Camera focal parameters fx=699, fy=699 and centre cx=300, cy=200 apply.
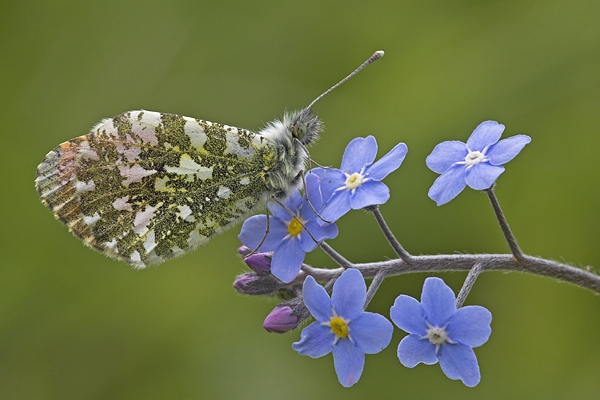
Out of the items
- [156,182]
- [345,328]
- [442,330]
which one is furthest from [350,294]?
[156,182]

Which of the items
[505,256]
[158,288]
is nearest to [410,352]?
[505,256]

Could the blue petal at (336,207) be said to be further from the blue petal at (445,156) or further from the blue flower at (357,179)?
the blue petal at (445,156)

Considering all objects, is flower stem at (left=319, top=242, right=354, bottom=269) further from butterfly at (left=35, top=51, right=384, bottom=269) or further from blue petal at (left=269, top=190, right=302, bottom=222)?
butterfly at (left=35, top=51, right=384, bottom=269)

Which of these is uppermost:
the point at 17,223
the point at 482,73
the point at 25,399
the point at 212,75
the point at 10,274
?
the point at 212,75

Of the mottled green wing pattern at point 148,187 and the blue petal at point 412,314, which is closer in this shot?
the blue petal at point 412,314

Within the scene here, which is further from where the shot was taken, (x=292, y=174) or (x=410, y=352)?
(x=292, y=174)

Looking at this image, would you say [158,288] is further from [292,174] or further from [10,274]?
[292,174]

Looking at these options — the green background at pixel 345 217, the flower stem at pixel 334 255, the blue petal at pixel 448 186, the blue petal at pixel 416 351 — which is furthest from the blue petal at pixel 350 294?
the green background at pixel 345 217
